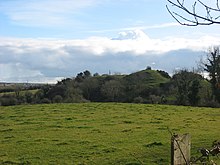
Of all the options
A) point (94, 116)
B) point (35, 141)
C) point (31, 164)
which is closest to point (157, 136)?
point (35, 141)

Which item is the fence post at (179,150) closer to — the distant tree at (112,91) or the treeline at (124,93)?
the treeline at (124,93)

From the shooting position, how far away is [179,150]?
3.24m

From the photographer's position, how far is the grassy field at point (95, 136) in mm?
14648

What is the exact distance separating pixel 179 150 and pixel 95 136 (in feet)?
53.9

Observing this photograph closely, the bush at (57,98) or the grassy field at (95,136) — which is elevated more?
the bush at (57,98)

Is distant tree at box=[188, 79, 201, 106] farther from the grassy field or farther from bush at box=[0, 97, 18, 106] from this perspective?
bush at box=[0, 97, 18, 106]

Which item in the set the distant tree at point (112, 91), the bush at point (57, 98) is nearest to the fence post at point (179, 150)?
the bush at point (57, 98)

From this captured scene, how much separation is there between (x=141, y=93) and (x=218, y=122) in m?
37.6

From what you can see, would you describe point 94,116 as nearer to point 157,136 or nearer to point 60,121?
point 60,121

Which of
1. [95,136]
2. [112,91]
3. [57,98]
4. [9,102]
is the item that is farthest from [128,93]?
[95,136]

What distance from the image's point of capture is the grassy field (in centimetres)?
1465

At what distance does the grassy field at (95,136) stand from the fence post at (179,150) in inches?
259

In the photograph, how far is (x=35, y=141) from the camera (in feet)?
60.2

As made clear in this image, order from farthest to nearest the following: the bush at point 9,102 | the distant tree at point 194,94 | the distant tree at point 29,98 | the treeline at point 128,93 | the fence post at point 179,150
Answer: the distant tree at point 29,98 → the bush at point 9,102 → the treeline at point 128,93 → the distant tree at point 194,94 → the fence post at point 179,150
